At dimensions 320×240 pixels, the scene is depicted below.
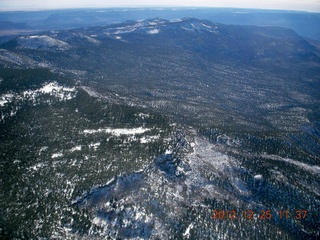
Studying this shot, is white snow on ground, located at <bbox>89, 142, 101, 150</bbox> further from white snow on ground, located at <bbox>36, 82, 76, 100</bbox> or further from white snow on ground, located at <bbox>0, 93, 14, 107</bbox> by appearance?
white snow on ground, located at <bbox>0, 93, 14, 107</bbox>

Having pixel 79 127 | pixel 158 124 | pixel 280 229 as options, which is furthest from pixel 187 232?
pixel 79 127

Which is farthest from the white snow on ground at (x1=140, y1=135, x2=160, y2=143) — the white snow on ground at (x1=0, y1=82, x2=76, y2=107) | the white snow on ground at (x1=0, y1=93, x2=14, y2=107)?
the white snow on ground at (x1=0, y1=93, x2=14, y2=107)

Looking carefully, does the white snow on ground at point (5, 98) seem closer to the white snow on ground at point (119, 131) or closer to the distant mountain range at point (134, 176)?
the distant mountain range at point (134, 176)

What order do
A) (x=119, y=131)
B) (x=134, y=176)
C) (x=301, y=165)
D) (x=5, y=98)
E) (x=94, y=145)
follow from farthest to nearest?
(x=5, y=98) → (x=119, y=131) → (x=301, y=165) → (x=94, y=145) → (x=134, y=176)

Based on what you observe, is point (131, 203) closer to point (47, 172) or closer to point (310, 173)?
point (47, 172)
